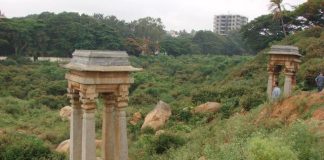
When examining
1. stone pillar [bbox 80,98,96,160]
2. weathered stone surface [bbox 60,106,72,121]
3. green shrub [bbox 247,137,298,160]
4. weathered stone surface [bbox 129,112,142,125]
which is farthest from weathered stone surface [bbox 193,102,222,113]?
green shrub [bbox 247,137,298,160]

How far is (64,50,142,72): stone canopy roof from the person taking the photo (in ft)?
29.5

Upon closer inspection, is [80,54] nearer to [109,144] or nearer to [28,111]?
[109,144]

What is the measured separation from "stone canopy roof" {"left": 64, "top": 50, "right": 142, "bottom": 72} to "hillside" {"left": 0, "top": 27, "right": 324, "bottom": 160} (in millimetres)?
3063

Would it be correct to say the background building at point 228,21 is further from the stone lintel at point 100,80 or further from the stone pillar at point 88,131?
the stone pillar at point 88,131

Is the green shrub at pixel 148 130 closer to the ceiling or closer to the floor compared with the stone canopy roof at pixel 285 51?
closer to the floor

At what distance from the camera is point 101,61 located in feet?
29.8

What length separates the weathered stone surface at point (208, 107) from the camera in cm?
2169

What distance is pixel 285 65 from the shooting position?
16.3 meters

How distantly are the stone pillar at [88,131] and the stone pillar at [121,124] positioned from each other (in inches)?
24.2

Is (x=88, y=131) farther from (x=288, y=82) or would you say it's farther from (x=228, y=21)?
(x=228, y=21)

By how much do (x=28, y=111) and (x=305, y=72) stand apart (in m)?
17.8

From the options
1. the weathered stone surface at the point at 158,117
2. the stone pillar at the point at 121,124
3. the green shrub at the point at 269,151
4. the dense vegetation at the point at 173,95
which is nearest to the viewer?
the green shrub at the point at 269,151

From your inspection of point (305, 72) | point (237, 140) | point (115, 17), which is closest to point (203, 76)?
point (305, 72)

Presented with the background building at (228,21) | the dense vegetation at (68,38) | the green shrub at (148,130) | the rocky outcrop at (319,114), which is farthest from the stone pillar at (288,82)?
the background building at (228,21)
